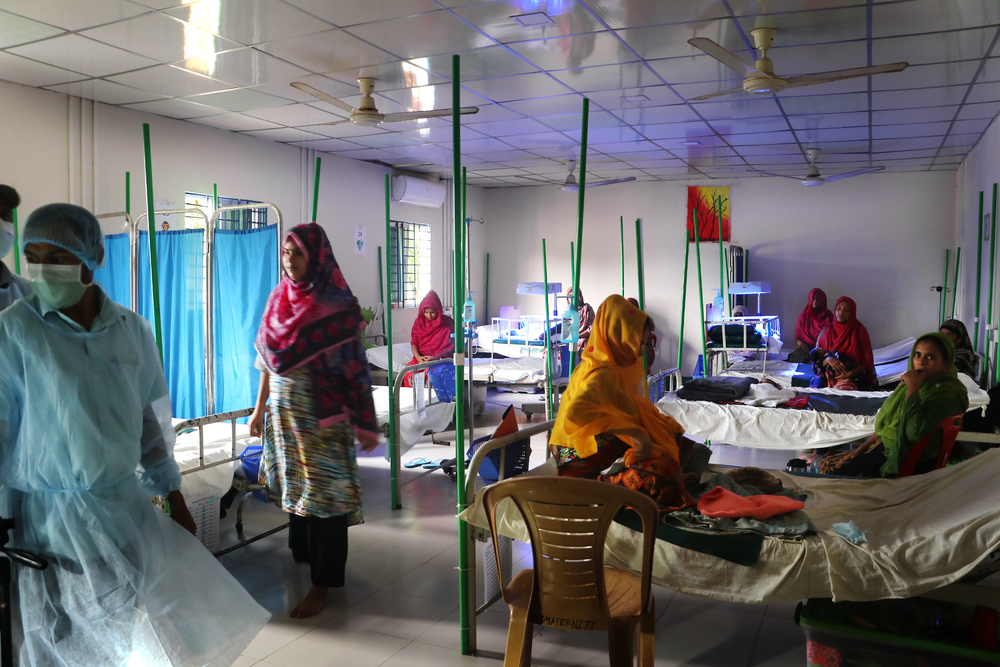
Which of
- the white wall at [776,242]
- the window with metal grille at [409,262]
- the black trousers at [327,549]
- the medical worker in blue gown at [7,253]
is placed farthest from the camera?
the window with metal grille at [409,262]

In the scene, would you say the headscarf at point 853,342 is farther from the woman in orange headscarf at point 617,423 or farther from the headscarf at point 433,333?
the woman in orange headscarf at point 617,423

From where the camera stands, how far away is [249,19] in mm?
3721

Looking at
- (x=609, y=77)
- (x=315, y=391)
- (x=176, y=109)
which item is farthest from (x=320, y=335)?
Result: (x=176, y=109)

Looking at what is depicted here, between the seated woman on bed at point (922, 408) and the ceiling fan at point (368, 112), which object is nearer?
the seated woman on bed at point (922, 408)

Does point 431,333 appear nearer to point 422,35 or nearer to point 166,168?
point 166,168

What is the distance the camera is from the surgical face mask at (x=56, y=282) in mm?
1519

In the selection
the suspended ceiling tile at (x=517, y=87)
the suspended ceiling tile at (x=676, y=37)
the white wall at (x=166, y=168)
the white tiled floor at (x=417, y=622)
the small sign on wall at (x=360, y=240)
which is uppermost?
the suspended ceiling tile at (x=517, y=87)

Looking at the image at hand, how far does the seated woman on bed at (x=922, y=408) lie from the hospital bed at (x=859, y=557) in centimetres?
67

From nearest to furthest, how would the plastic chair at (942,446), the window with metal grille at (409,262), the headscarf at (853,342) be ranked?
the plastic chair at (942,446) → the headscarf at (853,342) → the window with metal grille at (409,262)

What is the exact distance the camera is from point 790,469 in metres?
3.62

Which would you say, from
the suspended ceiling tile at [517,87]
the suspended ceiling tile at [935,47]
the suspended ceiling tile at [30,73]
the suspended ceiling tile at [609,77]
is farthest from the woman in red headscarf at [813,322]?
the suspended ceiling tile at [30,73]

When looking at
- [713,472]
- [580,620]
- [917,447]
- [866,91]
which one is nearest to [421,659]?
[580,620]

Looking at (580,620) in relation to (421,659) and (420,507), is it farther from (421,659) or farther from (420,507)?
(420,507)

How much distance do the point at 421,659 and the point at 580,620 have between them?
870 mm
